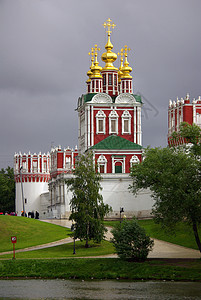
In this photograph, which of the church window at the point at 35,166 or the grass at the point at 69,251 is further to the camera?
the church window at the point at 35,166

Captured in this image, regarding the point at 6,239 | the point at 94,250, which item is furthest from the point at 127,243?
the point at 6,239

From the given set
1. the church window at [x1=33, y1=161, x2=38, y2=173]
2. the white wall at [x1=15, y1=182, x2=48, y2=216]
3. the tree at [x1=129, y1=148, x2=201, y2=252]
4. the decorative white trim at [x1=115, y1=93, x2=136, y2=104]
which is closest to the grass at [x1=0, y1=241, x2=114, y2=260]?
the tree at [x1=129, y1=148, x2=201, y2=252]

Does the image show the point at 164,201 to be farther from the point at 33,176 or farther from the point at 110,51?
the point at 33,176

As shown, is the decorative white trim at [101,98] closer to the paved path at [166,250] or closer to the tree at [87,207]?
the tree at [87,207]

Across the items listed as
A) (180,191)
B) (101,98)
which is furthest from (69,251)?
(101,98)

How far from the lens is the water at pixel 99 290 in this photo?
1278 inches

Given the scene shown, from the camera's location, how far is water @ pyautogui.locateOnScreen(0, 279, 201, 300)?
32469 millimetres

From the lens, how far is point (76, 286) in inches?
1410

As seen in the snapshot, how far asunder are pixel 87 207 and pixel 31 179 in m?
57.1

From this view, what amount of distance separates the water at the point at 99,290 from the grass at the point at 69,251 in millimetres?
9325

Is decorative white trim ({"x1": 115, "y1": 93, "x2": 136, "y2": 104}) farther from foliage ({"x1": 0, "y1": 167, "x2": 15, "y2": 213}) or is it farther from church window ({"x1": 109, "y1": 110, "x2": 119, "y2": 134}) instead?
foliage ({"x1": 0, "y1": 167, "x2": 15, "y2": 213})

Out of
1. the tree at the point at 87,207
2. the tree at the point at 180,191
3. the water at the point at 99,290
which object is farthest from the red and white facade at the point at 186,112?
the water at the point at 99,290

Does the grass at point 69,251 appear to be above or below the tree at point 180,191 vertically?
below

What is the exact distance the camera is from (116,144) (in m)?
81.2
